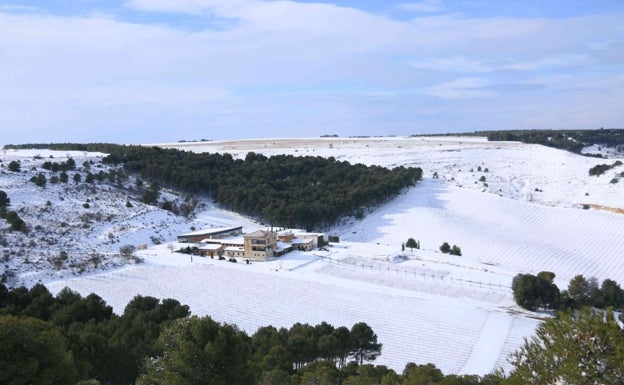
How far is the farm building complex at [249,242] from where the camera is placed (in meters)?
46.5

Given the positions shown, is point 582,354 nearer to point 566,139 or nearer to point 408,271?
point 408,271

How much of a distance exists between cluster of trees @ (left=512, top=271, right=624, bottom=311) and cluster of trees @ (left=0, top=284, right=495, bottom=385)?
557 inches

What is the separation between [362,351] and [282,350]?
5161 mm

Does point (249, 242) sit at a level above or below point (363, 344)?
above

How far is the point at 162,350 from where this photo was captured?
1875cm

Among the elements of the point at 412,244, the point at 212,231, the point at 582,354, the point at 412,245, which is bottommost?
the point at 412,245

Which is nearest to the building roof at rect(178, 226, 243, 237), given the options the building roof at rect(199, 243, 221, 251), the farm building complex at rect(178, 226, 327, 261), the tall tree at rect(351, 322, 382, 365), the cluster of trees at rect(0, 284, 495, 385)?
the farm building complex at rect(178, 226, 327, 261)

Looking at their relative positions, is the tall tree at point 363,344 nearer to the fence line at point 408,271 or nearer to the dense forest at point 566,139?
the fence line at point 408,271

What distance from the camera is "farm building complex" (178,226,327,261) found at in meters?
46.5

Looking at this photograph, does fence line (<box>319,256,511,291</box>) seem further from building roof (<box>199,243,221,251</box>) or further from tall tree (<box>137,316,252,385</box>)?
tall tree (<box>137,316,252,385</box>)

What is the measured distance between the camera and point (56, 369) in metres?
13.0

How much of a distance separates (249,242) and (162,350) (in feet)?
91.1

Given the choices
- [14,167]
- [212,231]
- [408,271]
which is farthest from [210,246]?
[14,167]

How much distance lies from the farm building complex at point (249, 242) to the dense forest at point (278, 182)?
26.1 feet
